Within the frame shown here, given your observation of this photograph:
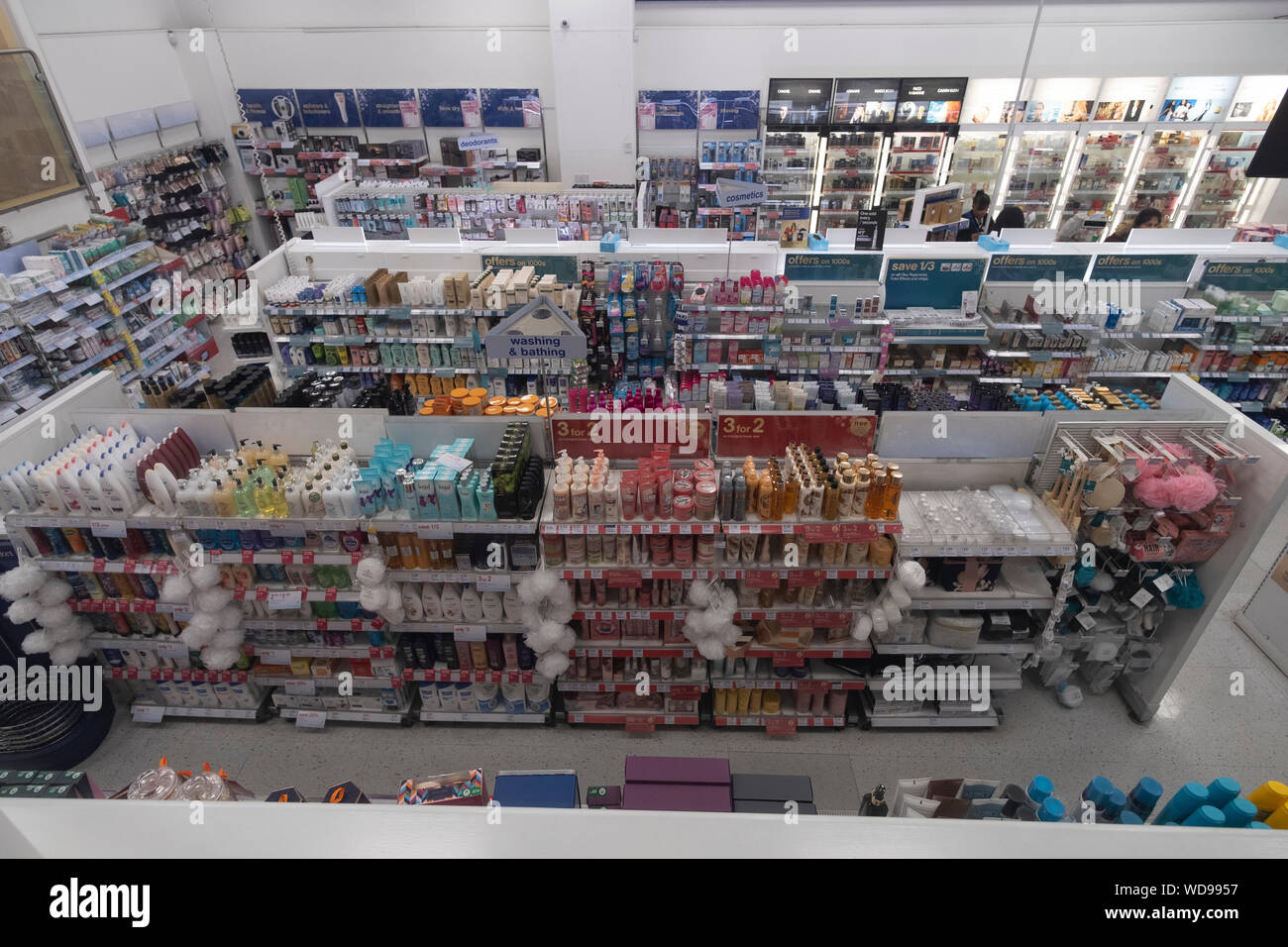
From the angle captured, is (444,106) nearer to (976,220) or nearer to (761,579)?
(976,220)

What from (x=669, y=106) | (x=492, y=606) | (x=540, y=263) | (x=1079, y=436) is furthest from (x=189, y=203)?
(x=1079, y=436)

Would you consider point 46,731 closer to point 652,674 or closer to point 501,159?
point 652,674

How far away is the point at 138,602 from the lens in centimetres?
439

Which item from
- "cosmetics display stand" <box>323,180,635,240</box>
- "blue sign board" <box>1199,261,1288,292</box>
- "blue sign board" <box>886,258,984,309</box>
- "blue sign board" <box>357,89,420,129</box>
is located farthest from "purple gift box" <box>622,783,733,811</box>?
"blue sign board" <box>357,89,420,129</box>

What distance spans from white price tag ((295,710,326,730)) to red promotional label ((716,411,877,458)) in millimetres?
3308

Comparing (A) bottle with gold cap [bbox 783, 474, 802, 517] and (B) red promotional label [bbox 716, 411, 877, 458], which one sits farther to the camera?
(B) red promotional label [bbox 716, 411, 877, 458]

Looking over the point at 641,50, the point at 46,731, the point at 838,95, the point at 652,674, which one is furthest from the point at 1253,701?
the point at 641,50

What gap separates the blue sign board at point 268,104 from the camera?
1230 cm

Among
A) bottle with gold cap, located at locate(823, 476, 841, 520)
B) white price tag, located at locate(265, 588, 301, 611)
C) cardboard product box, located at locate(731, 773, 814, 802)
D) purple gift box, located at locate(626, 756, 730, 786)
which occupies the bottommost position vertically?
cardboard product box, located at locate(731, 773, 814, 802)

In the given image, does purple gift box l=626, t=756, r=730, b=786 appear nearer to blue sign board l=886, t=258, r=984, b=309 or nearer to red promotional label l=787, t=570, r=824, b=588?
red promotional label l=787, t=570, r=824, b=588

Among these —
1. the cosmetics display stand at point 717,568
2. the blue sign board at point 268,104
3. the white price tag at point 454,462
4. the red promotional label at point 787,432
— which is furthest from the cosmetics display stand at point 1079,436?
the blue sign board at point 268,104

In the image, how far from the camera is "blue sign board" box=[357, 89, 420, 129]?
40.5ft
